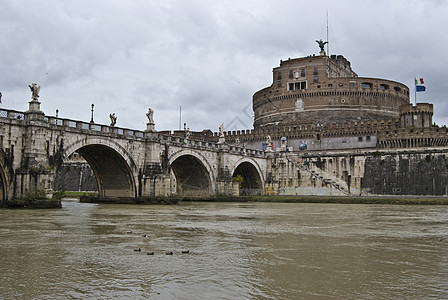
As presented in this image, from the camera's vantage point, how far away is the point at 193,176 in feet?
172

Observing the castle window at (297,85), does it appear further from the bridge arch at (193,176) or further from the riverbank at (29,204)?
the riverbank at (29,204)

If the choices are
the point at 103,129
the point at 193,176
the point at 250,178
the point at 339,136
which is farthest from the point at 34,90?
the point at 339,136

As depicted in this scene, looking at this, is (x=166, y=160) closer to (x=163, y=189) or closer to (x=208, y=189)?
(x=163, y=189)

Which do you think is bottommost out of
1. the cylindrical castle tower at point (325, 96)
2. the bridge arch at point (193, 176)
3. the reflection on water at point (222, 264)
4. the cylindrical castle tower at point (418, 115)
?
the reflection on water at point (222, 264)

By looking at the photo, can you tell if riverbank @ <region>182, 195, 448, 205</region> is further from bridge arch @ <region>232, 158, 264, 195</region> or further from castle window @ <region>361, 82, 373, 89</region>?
castle window @ <region>361, 82, 373, 89</region>

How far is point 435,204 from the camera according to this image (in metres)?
38.6

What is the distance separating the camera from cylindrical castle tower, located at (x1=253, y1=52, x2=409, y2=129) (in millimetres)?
77062

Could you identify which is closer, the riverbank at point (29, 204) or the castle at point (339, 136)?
the riverbank at point (29, 204)

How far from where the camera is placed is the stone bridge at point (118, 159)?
101 ft

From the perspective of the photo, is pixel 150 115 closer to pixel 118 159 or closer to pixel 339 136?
pixel 118 159

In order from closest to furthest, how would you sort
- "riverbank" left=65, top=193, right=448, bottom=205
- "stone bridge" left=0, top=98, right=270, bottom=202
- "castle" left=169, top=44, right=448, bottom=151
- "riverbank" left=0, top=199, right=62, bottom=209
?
1. "riverbank" left=0, top=199, right=62, bottom=209
2. "stone bridge" left=0, top=98, right=270, bottom=202
3. "riverbank" left=65, top=193, right=448, bottom=205
4. "castle" left=169, top=44, right=448, bottom=151

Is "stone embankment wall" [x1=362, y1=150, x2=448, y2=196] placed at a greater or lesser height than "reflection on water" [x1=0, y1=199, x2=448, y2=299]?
greater

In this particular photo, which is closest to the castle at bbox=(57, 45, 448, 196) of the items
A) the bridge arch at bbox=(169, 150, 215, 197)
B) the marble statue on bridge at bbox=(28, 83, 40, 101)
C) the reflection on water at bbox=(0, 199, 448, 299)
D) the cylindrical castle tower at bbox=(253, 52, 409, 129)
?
the cylindrical castle tower at bbox=(253, 52, 409, 129)

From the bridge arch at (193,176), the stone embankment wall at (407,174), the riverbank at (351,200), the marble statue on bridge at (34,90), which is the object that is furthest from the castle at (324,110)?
the marble statue on bridge at (34,90)
